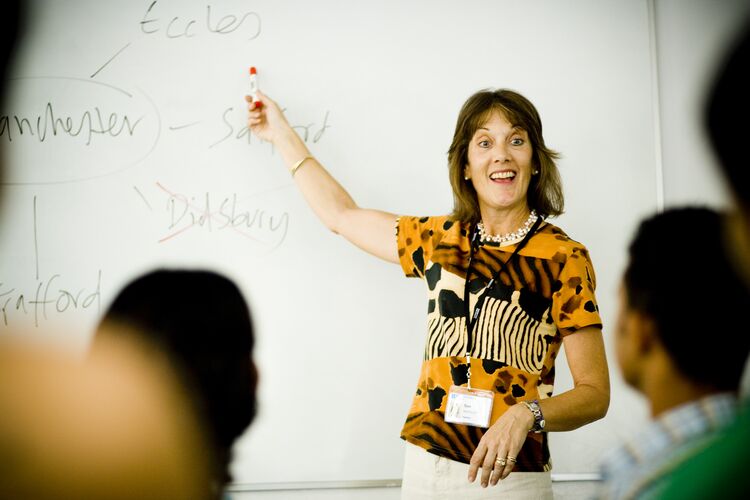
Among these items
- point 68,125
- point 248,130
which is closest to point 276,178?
point 248,130

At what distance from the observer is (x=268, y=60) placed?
6.26ft

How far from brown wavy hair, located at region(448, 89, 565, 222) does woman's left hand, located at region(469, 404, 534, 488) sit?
0.53 metres

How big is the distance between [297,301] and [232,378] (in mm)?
1091

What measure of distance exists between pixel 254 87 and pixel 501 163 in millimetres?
731

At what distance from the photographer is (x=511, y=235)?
1.63 metres

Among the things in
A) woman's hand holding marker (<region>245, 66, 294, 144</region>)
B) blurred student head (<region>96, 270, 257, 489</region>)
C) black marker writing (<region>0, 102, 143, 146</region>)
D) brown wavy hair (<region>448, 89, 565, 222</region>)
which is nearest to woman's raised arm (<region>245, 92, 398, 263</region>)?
woman's hand holding marker (<region>245, 66, 294, 144</region>)

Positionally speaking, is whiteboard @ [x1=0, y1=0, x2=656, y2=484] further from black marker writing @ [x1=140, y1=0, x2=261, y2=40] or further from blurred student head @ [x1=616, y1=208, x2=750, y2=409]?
blurred student head @ [x1=616, y1=208, x2=750, y2=409]

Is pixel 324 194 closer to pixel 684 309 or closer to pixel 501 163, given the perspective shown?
pixel 501 163

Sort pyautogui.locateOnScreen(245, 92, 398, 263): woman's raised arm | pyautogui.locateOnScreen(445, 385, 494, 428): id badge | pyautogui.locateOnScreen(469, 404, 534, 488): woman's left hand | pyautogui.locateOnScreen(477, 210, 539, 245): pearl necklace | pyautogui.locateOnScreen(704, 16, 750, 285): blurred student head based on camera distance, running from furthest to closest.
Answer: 1. pyautogui.locateOnScreen(245, 92, 398, 263): woman's raised arm
2. pyautogui.locateOnScreen(477, 210, 539, 245): pearl necklace
3. pyautogui.locateOnScreen(445, 385, 494, 428): id badge
4. pyautogui.locateOnScreen(469, 404, 534, 488): woman's left hand
5. pyautogui.locateOnScreen(704, 16, 750, 285): blurred student head

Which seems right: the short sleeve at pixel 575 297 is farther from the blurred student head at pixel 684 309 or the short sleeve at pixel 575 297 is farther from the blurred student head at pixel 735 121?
the blurred student head at pixel 735 121

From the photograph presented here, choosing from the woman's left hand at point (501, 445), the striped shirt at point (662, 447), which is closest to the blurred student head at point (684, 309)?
the striped shirt at point (662, 447)

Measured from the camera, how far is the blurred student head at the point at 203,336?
77 cm

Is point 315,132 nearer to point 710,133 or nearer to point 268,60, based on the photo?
point 268,60

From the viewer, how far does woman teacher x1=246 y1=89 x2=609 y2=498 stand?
1.44 m
